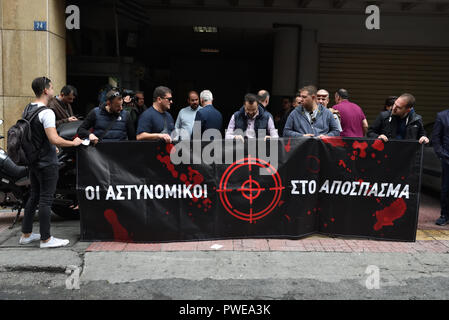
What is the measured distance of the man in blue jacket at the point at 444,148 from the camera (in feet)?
21.3

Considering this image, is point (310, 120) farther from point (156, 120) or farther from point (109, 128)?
point (109, 128)

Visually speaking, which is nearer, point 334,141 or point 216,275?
point 216,275

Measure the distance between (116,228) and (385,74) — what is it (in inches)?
412

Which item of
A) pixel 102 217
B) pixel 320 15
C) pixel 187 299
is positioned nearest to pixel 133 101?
pixel 102 217

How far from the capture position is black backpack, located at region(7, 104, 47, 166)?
492 cm

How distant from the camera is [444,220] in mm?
6617

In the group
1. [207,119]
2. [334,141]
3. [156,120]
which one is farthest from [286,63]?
[156,120]

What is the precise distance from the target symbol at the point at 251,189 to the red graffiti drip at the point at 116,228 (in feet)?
4.10

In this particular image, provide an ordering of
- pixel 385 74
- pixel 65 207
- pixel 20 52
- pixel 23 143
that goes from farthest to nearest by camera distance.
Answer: pixel 385 74
pixel 20 52
pixel 65 207
pixel 23 143

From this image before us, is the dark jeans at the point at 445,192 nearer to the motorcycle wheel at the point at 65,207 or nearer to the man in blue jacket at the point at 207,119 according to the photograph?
the man in blue jacket at the point at 207,119

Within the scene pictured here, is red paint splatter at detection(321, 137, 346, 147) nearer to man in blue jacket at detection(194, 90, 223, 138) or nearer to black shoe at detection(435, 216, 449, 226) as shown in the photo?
man in blue jacket at detection(194, 90, 223, 138)

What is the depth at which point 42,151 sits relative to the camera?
512 cm

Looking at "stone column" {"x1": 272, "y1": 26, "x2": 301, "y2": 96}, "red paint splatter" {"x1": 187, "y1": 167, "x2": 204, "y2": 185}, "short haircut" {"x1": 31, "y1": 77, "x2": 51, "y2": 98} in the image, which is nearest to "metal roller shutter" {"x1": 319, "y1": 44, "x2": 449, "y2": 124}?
"stone column" {"x1": 272, "y1": 26, "x2": 301, "y2": 96}

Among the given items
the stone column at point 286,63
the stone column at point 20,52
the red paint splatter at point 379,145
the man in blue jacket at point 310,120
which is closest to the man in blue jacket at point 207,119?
the man in blue jacket at point 310,120
